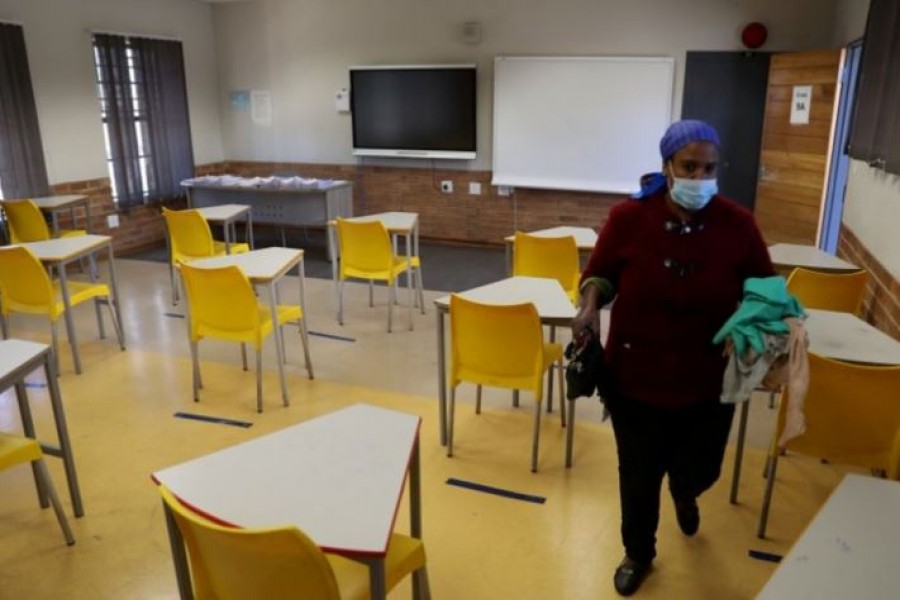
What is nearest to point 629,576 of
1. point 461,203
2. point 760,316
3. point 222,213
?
point 760,316

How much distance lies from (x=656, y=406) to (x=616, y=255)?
481 mm

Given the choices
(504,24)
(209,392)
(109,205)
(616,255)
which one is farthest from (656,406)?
(109,205)

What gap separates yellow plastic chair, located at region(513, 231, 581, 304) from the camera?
164 inches

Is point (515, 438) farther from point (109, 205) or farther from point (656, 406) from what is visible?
point (109, 205)

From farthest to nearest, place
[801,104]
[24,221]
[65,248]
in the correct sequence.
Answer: [24,221] < [801,104] < [65,248]

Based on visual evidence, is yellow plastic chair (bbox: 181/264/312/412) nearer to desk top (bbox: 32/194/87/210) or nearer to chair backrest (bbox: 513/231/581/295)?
chair backrest (bbox: 513/231/581/295)

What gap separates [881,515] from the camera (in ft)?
4.51

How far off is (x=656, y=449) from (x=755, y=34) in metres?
5.45

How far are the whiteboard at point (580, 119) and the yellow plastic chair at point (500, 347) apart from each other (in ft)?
14.4

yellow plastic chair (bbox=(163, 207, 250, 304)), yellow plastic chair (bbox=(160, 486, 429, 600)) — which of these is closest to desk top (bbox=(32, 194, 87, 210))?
yellow plastic chair (bbox=(163, 207, 250, 304))

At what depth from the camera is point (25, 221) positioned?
583 cm

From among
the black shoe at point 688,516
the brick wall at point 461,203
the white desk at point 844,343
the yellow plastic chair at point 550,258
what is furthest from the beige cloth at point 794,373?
the brick wall at point 461,203

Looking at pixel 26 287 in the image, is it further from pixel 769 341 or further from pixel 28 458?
pixel 769 341

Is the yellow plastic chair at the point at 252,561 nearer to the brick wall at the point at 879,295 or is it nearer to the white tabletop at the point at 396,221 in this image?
the brick wall at the point at 879,295
